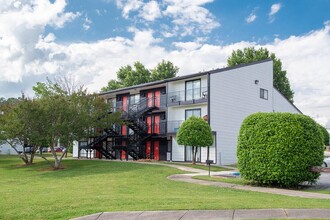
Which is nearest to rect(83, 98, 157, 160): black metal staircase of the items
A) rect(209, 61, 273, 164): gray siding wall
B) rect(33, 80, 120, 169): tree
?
rect(33, 80, 120, 169): tree

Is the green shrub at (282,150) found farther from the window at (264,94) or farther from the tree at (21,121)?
the window at (264,94)

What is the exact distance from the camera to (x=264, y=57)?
5388 cm

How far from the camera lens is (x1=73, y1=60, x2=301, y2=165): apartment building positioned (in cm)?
3266

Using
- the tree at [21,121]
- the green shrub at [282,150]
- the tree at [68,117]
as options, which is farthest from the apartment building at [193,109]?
the green shrub at [282,150]

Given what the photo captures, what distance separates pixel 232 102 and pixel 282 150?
60.5 feet

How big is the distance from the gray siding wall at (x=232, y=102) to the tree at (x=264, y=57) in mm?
17240

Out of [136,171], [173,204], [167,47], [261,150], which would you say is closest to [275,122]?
[261,150]

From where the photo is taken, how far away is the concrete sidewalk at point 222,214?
28.4 ft

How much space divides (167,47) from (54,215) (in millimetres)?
18028

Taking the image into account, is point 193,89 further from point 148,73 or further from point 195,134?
point 148,73

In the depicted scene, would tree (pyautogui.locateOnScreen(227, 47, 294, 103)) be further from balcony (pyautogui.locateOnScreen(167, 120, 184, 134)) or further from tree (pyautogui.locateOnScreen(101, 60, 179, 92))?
balcony (pyautogui.locateOnScreen(167, 120, 184, 134))

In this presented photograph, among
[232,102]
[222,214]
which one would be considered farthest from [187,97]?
[222,214]

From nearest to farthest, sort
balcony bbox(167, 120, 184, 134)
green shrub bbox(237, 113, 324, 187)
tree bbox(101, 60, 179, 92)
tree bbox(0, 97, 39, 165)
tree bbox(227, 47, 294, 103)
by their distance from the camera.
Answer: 1. green shrub bbox(237, 113, 324, 187)
2. tree bbox(0, 97, 39, 165)
3. balcony bbox(167, 120, 184, 134)
4. tree bbox(227, 47, 294, 103)
5. tree bbox(101, 60, 179, 92)

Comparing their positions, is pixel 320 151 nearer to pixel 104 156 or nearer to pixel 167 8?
pixel 167 8
